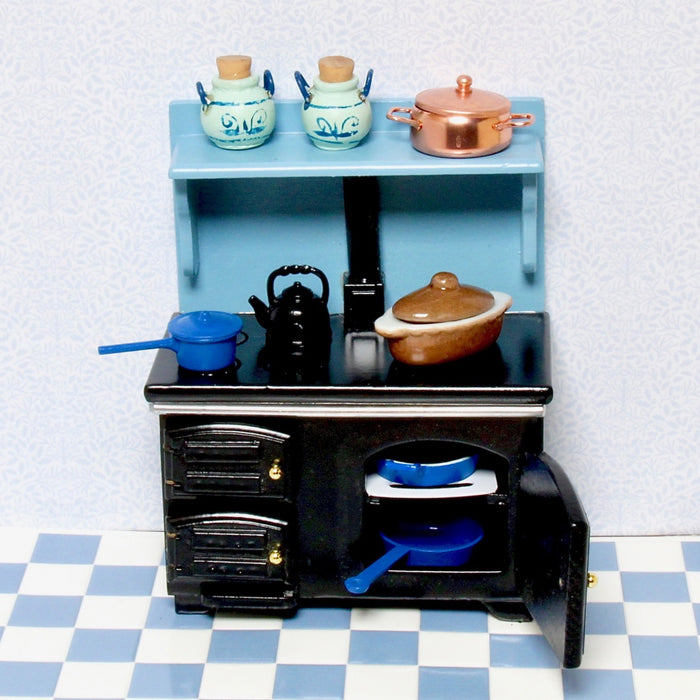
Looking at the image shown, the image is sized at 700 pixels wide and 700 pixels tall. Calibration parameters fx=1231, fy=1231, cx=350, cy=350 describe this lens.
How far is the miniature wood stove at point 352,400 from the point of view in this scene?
7.91 feet

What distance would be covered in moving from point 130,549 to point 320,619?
1.76ft

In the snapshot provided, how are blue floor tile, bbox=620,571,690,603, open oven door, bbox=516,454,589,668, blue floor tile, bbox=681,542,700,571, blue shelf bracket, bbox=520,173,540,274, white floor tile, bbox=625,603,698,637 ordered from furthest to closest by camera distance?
1. blue floor tile, bbox=681,542,700,571
2. blue floor tile, bbox=620,571,690,603
3. white floor tile, bbox=625,603,698,637
4. blue shelf bracket, bbox=520,173,540,274
5. open oven door, bbox=516,454,589,668

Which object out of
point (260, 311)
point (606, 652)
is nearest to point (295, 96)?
point (260, 311)

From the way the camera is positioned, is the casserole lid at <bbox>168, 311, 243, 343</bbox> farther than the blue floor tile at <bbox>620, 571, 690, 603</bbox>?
No

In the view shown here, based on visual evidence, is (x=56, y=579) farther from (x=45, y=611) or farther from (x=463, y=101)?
(x=463, y=101)

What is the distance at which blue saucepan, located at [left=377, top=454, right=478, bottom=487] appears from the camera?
2.50m

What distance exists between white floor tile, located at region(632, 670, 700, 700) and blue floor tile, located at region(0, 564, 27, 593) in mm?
1362

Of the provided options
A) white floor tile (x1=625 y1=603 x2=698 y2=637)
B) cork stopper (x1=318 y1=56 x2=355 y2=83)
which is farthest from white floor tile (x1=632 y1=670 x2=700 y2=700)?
cork stopper (x1=318 y1=56 x2=355 y2=83)

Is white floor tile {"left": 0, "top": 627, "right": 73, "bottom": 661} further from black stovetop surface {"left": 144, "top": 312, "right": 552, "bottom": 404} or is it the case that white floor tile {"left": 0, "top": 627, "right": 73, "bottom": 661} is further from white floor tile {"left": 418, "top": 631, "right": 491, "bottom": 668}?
white floor tile {"left": 418, "top": 631, "right": 491, "bottom": 668}

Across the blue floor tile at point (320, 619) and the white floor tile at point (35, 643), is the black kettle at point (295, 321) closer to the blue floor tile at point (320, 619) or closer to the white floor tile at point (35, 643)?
the blue floor tile at point (320, 619)

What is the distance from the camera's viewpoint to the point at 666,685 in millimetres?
2438

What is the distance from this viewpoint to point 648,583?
9.00ft

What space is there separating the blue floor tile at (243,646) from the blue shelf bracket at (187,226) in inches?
30.4

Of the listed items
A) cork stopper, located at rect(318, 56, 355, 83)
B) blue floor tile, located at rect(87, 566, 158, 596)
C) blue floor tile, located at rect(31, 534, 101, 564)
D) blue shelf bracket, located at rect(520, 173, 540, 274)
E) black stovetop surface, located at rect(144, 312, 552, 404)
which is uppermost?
cork stopper, located at rect(318, 56, 355, 83)
